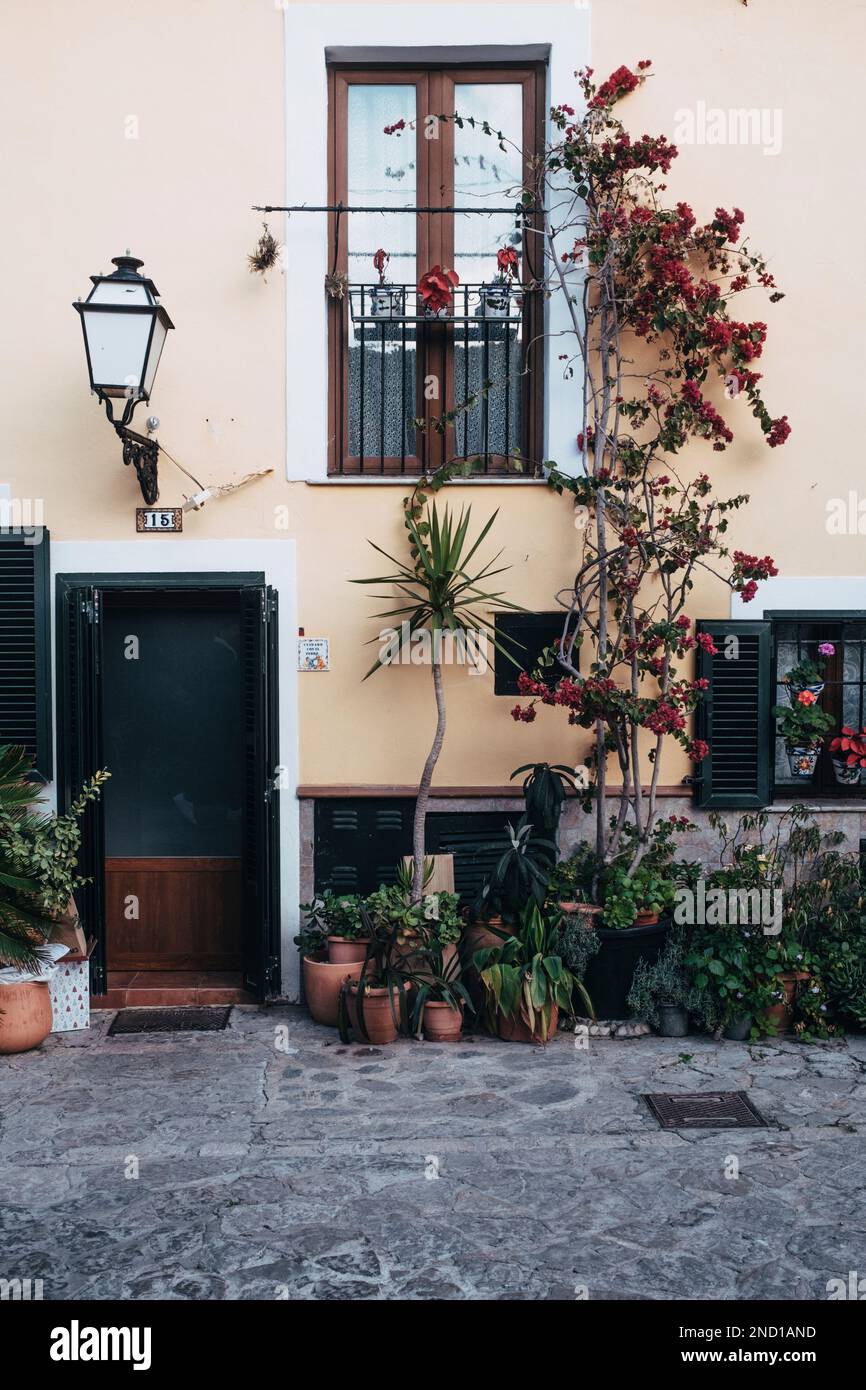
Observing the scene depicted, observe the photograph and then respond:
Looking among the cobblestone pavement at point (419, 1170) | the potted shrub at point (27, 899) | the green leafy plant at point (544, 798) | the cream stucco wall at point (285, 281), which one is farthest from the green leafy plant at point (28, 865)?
the green leafy plant at point (544, 798)

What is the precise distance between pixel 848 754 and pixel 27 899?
4.75m

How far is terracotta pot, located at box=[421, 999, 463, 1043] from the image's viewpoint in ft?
21.0

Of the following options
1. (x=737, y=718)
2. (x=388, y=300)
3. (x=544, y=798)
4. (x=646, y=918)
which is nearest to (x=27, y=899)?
(x=544, y=798)

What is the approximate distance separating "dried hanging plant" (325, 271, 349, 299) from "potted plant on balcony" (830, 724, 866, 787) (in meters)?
3.95

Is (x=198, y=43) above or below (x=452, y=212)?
above

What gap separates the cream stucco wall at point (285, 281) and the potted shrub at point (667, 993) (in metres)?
1.33

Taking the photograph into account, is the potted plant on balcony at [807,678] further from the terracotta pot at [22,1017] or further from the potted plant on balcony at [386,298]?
the terracotta pot at [22,1017]

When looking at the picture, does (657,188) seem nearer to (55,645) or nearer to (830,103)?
(830,103)

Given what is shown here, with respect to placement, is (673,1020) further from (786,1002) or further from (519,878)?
(519,878)

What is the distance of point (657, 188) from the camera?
22.7ft

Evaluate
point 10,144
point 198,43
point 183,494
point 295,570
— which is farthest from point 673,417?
point 10,144

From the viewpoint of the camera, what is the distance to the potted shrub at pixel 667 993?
21.2 ft

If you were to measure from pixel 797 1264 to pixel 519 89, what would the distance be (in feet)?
21.0

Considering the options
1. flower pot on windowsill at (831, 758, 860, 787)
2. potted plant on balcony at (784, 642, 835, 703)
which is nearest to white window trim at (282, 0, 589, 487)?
potted plant on balcony at (784, 642, 835, 703)
